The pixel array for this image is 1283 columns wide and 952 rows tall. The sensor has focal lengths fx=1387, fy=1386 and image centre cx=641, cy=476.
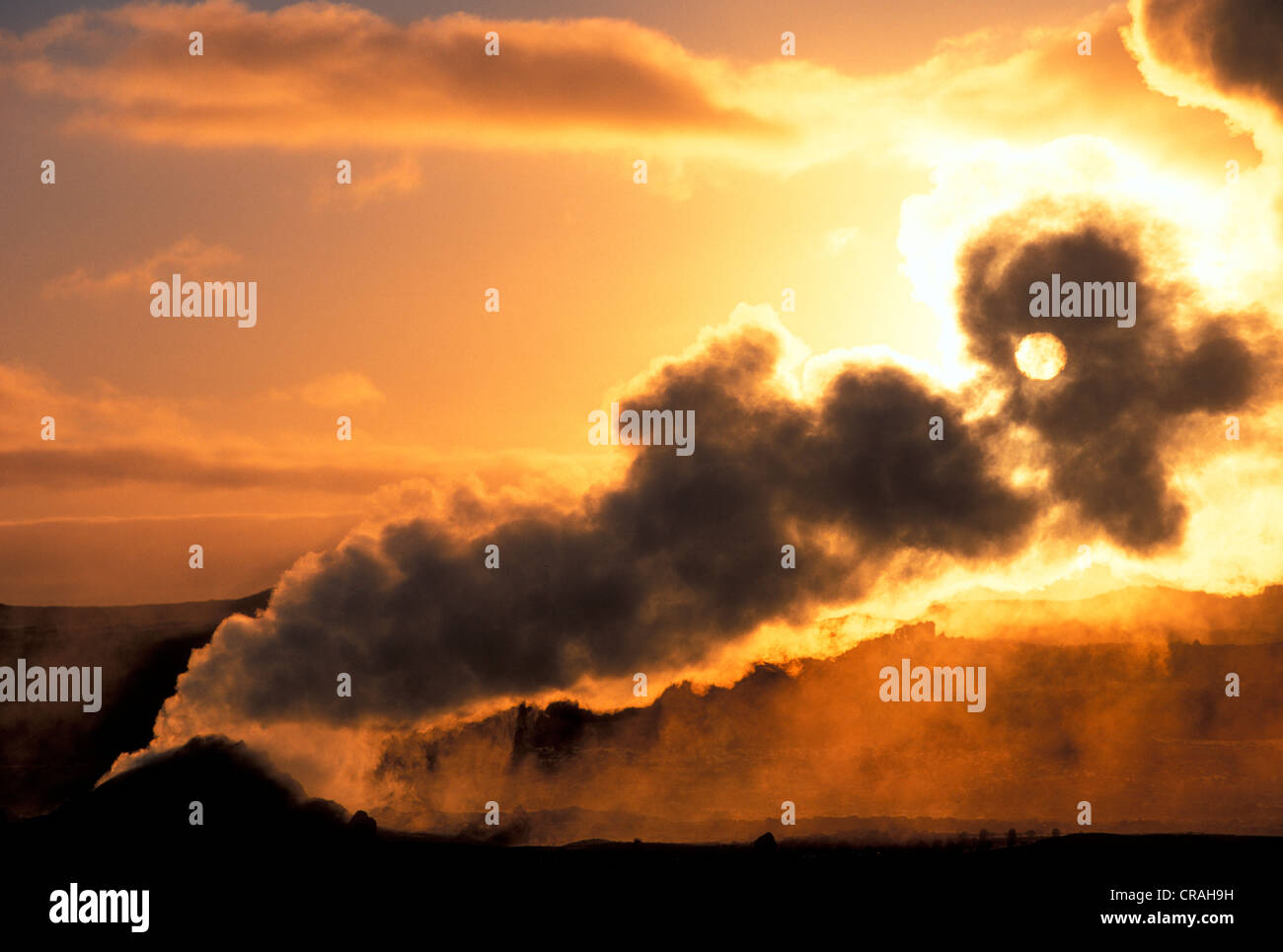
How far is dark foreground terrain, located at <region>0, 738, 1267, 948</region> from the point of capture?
75.3m

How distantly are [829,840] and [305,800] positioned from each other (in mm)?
65661
